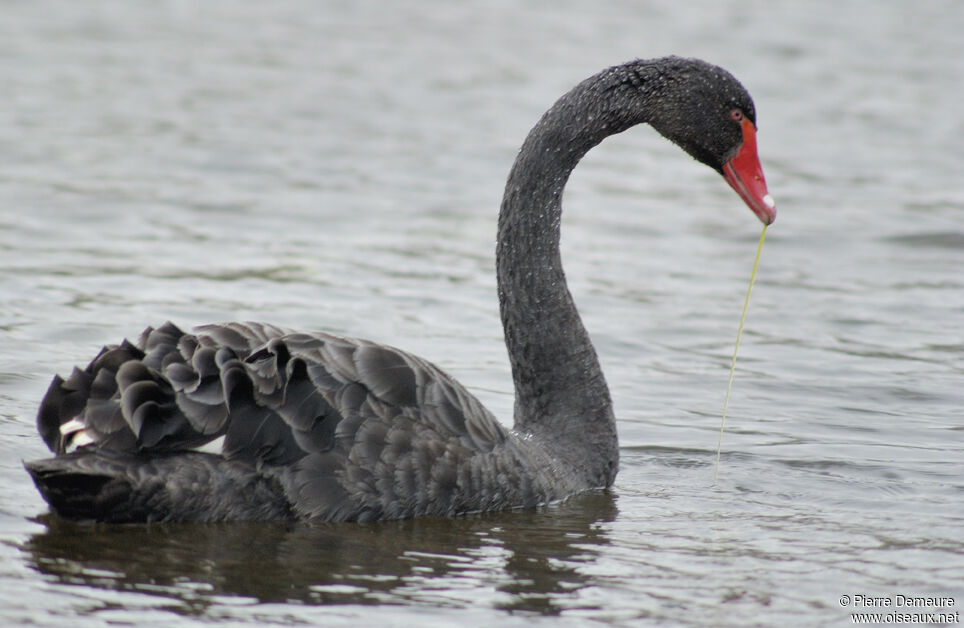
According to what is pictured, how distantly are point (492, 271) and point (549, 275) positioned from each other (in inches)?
148

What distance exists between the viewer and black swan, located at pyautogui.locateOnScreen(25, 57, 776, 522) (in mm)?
5199

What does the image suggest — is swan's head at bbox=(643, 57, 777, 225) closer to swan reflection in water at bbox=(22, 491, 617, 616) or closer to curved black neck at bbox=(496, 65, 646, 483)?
curved black neck at bbox=(496, 65, 646, 483)

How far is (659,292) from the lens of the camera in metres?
9.84

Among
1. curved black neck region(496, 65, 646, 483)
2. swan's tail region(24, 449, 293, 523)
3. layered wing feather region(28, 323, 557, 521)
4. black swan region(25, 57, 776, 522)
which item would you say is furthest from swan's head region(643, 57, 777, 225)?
swan's tail region(24, 449, 293, 523)

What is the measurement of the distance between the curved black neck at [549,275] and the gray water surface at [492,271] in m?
0.37

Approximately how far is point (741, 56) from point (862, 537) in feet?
42.5

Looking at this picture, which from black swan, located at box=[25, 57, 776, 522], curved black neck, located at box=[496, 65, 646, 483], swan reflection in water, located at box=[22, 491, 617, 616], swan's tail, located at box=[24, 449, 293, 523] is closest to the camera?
swan reflection in water, located at box=[22, 491, 617, 616]

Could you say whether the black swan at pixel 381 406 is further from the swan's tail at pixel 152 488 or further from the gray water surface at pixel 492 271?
the gray water surface at pixel 492 271

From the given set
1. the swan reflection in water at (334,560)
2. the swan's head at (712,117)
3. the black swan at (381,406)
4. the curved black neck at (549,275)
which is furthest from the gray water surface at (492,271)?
the swan's head at (712,117)

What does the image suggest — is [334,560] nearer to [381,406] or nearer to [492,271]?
[381,406]

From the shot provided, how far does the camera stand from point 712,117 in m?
6.46

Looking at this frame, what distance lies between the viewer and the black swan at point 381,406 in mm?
5199

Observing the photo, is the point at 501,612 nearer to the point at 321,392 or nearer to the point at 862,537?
the point at 321,392

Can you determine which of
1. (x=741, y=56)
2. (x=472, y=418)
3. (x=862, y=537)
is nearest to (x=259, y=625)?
(x=472, y=418)
